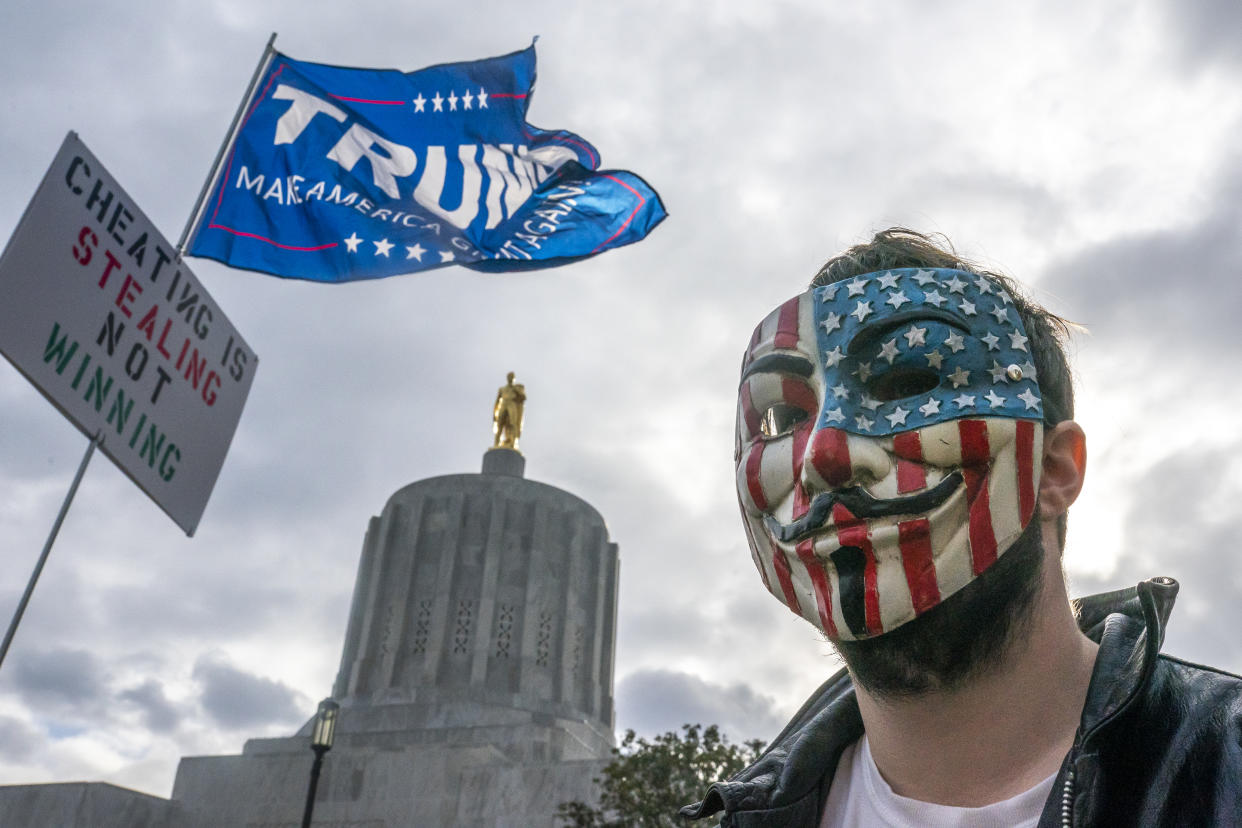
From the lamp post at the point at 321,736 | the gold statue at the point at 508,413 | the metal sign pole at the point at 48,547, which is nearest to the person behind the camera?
the metal sign pole at the point at 48,547

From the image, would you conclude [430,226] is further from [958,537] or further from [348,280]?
[958,537]

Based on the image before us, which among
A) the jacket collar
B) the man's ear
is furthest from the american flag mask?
the jacket collar

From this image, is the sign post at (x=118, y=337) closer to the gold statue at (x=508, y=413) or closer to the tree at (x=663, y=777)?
the tree at (x=663, y=777)

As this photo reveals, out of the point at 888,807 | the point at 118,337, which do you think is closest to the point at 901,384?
the point at 888,807

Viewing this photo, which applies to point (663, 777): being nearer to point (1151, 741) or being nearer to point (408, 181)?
point (408, 181)

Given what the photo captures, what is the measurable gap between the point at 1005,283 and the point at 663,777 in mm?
12893

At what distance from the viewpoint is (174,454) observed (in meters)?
5.96

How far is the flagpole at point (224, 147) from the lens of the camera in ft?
24.6

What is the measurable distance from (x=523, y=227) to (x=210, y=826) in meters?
16.8

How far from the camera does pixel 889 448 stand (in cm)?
281

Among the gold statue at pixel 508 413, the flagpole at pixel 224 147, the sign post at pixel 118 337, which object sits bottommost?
the sign post at pixel 118 337

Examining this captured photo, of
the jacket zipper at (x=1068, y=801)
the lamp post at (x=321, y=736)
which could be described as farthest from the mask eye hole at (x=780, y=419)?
the lamp post at (x=321, y=736)

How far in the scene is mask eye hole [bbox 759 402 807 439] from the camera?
3209mm

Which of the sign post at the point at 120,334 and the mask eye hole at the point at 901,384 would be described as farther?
the sign post at the point at 120,334
